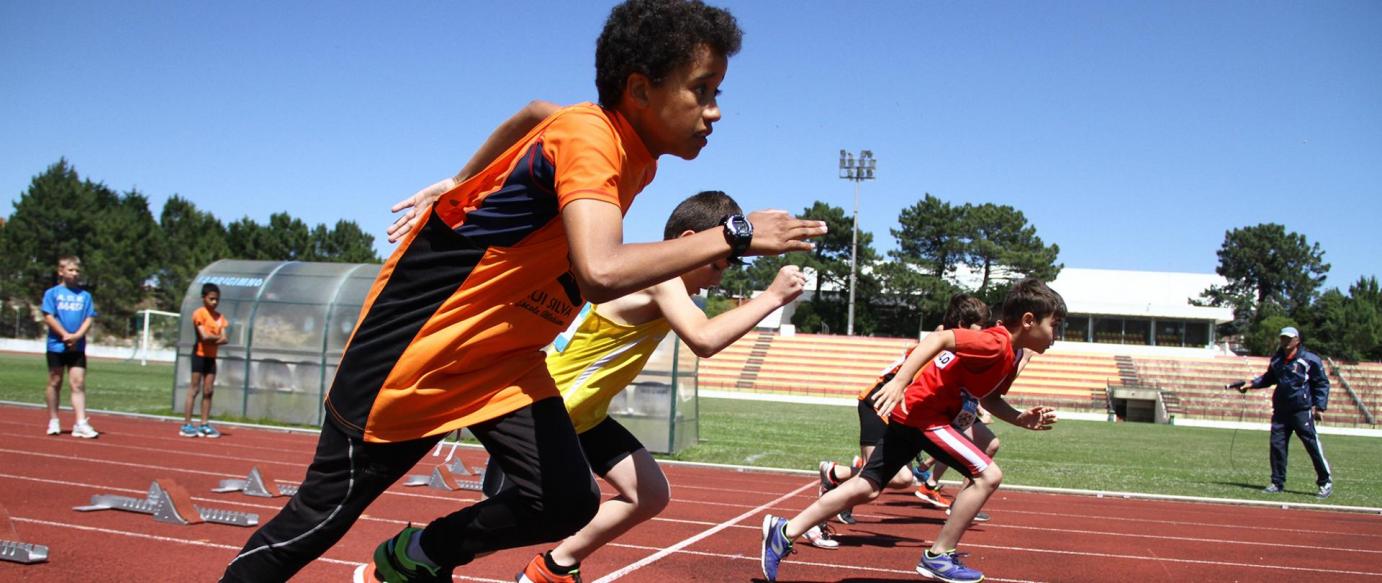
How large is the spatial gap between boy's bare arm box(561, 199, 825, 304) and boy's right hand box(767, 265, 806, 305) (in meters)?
0.72

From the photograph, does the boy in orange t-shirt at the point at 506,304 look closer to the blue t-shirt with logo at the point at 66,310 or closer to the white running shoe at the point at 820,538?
the white running shoe at the point at 820,538

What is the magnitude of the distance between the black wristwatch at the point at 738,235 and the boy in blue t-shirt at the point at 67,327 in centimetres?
1062

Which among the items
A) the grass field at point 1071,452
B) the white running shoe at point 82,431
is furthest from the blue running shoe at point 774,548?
the white running shoe at point 82,431

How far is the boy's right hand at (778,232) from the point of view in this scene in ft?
7.87

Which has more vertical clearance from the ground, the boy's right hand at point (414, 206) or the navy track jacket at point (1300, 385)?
the boy's right hand at point (414, 206)

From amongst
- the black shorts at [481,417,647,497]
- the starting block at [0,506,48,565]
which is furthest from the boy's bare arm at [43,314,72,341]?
the black shorts at [481,417,647,497]

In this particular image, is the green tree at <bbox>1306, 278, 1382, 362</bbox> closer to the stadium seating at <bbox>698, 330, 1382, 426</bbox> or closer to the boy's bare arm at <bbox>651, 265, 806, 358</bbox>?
the stadium seating at <bbox>698, 330, 1382, 426</bbox>

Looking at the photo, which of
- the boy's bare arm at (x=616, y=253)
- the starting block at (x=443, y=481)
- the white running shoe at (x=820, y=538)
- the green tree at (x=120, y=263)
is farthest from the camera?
the green tree at (x=120, y=263)

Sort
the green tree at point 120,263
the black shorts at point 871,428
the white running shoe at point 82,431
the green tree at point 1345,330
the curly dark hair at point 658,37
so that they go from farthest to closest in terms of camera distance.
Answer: the green tree at point 1345,330
the green tree at point 120,263
the white running shoe at point 82,431
the black shorts at point 871,428
the curly dark hair at point 658,37

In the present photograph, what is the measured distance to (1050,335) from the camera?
5.91 m

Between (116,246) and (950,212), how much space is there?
2131 inches

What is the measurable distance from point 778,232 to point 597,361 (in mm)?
1908

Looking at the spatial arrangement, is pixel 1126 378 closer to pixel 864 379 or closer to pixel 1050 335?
pixel 864 379

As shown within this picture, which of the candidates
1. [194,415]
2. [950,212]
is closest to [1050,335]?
[194,415]
